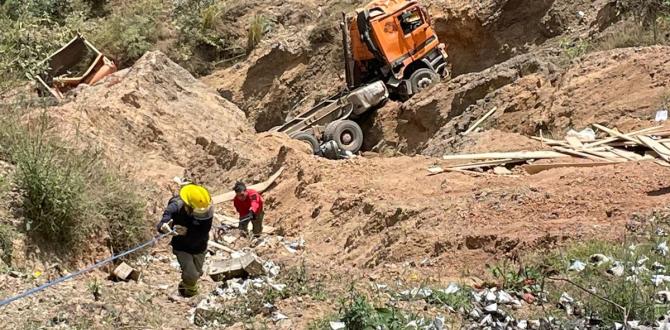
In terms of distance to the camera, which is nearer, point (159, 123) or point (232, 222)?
point (232, 222)

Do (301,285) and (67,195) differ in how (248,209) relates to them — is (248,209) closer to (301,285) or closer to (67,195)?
(67,195)

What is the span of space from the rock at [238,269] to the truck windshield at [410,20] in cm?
1041

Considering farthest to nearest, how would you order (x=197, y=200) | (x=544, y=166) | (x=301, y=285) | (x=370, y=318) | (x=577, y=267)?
1. (x=544, y=166)
2. (x=197, y=200)
3. (x=301, y=285)
4. (x=577, y=267)
5. (x=370, y=318)

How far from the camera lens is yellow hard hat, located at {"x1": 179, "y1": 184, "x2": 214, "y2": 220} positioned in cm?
699

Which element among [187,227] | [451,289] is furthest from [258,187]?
[451,289]

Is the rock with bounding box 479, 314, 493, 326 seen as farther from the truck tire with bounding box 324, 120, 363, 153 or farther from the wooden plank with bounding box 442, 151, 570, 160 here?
the truck tire with bounding box 324, 120, 363, 153

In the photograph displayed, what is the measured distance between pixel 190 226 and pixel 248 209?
3.20 m

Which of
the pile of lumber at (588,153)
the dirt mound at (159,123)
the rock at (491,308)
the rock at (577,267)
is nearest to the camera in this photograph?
the rock at (491,308)

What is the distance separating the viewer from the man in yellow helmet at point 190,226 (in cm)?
701

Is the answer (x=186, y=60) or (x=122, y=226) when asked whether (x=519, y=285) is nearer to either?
(x=122, y=226)

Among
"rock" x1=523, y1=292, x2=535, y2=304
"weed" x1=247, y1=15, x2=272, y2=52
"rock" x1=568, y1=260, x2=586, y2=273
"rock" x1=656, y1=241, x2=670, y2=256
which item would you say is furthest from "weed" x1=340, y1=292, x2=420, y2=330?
"weed" x1=247, y1=15, x2=272, y2=52

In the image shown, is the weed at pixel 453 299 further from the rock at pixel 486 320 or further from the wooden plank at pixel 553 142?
the wooden plank at pixel 553 142

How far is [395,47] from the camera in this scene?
17.1 metres

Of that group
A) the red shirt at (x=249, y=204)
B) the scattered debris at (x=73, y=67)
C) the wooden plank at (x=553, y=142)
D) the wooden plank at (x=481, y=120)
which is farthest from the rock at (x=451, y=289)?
the scattered debris at (x=73, y=67)
